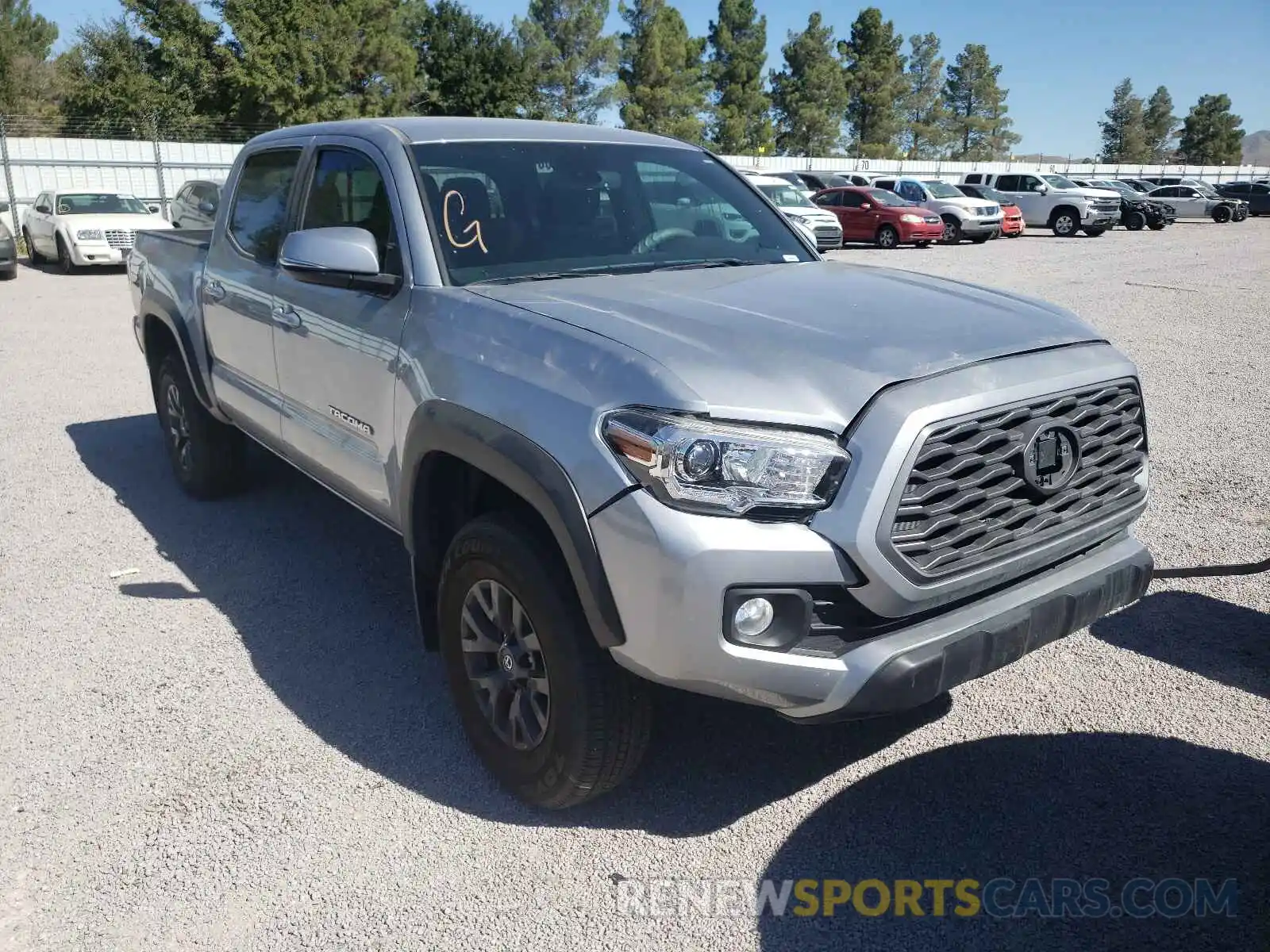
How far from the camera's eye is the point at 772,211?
4.35 m

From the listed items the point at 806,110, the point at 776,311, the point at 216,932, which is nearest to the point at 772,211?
the point at 776,311

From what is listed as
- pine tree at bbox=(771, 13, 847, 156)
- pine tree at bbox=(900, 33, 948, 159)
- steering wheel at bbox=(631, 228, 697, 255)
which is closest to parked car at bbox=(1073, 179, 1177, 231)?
steering wheel at bbox=(631, 228, 697, 255)

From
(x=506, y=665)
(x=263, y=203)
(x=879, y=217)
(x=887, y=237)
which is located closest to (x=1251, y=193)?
(x=887, y=237)

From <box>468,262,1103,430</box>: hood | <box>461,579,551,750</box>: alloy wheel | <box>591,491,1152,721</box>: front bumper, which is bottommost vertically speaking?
<box>461,579,551,750</box>: alloy wheel

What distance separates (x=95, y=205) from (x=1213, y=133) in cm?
10646

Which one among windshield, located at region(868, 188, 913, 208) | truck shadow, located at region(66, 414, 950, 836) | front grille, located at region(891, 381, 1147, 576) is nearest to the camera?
front grille, located at region(891, 381, 1147, 576)

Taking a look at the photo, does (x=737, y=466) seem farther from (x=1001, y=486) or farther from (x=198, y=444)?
(x=198, y=444)

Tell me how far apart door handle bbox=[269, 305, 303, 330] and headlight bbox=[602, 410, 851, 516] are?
6.96 feet

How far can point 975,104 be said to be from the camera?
3898 inches

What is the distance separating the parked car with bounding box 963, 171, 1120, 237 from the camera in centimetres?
2939

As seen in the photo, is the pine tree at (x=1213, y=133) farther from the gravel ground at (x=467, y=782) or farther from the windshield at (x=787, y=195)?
the gravel ground at (x=467, y=782)

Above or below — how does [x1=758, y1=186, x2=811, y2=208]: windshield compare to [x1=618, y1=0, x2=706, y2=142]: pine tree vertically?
below

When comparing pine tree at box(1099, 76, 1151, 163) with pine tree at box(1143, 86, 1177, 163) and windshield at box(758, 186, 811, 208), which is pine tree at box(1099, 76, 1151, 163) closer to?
pine tree at box(1143, 86, 1177, 163)

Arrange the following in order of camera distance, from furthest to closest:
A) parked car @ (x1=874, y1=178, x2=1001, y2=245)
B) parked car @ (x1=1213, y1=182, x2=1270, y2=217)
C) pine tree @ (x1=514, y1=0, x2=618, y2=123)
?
1. pine tree @ (x1=514, y1=0, x2=618, y2=123)
2. parked car @ (x1=1213, y1=182, x2=1270, y2=217)
3. parked car @ (x1=874, y1=178, x2=1001, y2=245)
